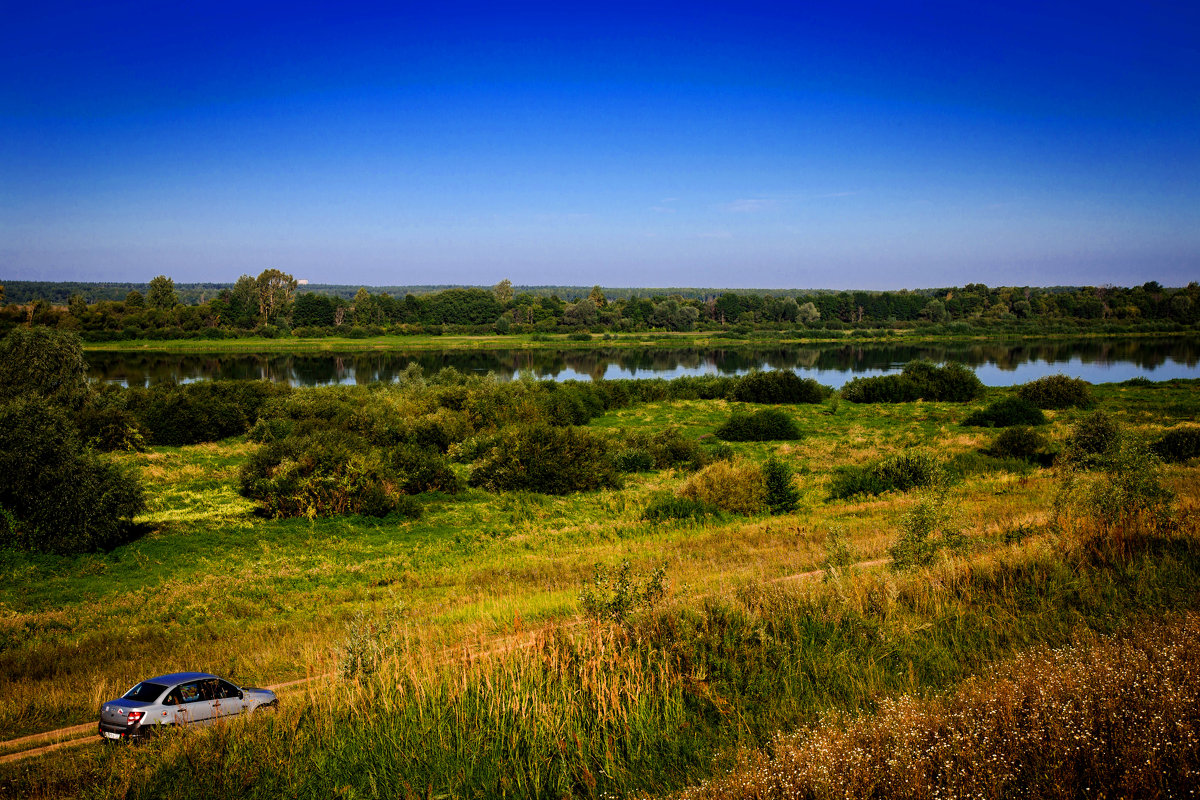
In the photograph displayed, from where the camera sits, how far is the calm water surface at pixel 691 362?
70.8 metres

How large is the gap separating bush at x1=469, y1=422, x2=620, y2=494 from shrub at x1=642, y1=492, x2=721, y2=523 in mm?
4740

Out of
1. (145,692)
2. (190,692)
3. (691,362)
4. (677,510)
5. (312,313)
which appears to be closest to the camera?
(145,692)

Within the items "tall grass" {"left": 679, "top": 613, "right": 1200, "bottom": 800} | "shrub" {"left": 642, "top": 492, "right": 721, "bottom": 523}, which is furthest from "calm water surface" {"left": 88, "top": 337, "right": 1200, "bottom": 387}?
"tall grass" {"left": 679, "top": 613, "right": 1200, "bottom": 800}

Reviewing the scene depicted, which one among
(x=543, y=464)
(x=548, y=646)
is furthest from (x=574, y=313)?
(x=548, y=646)

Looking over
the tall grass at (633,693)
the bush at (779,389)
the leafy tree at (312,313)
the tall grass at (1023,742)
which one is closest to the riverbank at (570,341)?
the leafy tree at (312,313)

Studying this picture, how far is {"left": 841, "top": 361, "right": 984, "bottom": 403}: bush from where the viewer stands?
5119 centimetres

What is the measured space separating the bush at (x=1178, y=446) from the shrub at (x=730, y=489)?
14383mm

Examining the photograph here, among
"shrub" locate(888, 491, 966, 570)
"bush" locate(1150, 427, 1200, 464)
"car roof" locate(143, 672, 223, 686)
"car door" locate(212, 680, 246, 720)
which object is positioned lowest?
"car door" locate(212, 680, 246, 720)

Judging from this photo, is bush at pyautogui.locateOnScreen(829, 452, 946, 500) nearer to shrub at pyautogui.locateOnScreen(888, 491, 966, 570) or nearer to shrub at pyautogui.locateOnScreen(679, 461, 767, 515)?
shrub at pyautogui.locateOnScreen(679, 461, 767, 515)

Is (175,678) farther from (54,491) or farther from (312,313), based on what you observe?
(312,313)

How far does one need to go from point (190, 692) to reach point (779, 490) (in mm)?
17648

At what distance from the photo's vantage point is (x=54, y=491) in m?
16.6

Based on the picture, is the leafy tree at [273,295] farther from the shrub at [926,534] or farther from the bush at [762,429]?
the shrub at [926,534]

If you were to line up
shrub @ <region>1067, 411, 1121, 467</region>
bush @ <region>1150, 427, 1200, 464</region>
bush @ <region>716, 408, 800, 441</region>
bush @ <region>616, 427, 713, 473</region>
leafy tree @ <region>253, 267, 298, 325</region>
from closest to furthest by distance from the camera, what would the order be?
shrub @ <region>1067, 411, 1121, 467</region> → bush @ <region>1150, 427, 1200, 464</region> → bush @ <region>616, 427, 713, 473</region> → bush @ <region>716, 408, 800, 441</region> → leafy tree @ <region>253, 267, 298, 325</region>
